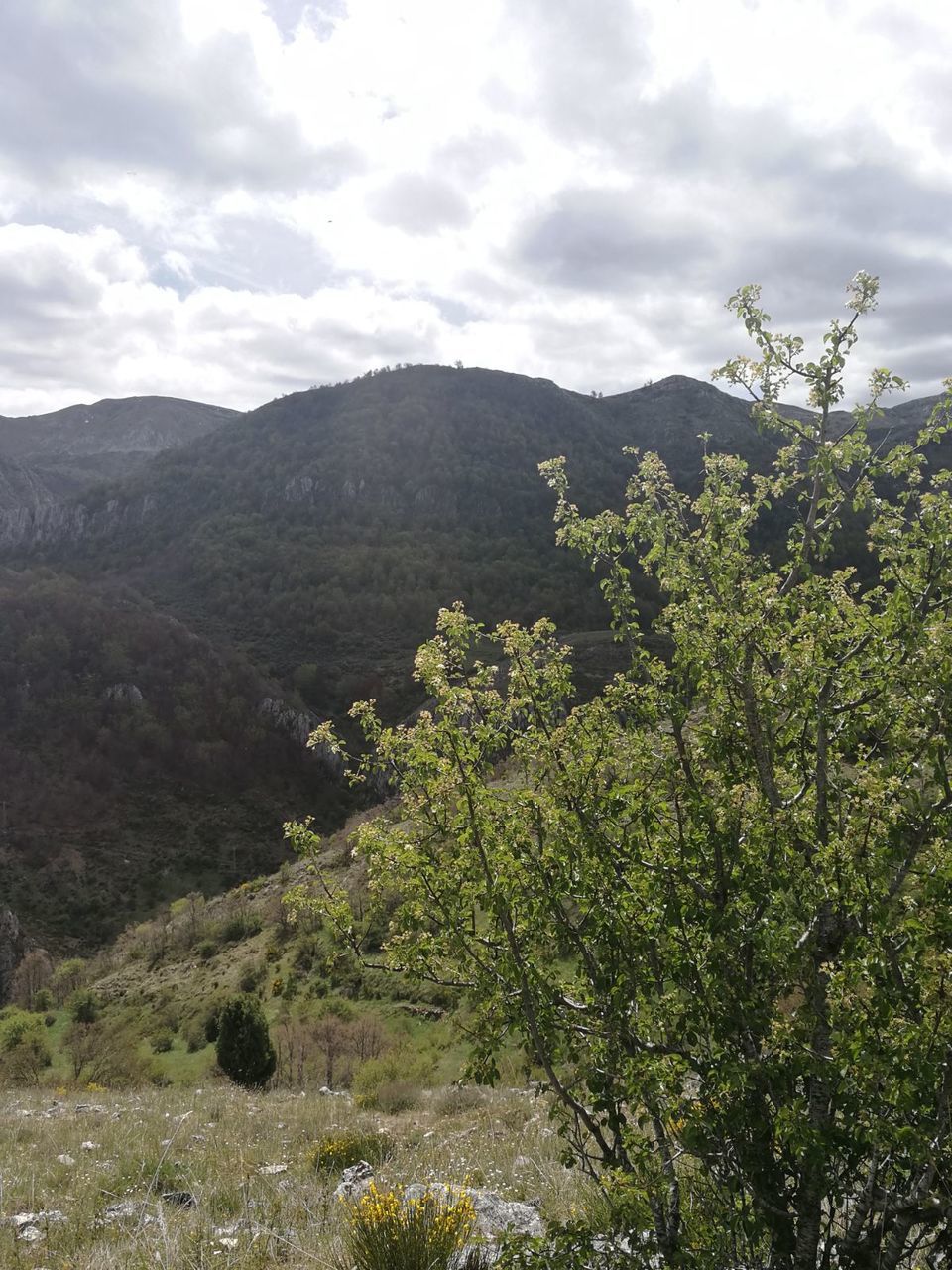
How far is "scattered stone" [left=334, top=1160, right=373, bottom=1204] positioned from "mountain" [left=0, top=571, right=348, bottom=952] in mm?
42671

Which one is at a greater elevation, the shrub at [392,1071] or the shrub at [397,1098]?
the shrub at [397,1098]

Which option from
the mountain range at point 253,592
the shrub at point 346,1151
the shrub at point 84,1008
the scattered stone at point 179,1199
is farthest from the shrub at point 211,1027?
the mountain range at point 253,592

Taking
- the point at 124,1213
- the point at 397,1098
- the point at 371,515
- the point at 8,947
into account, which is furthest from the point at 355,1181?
the point at 371,515

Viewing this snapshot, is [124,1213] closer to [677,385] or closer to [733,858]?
[733,858]

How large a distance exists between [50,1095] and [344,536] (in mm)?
115870

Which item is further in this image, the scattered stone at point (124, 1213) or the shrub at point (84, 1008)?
the shrub at point (84, 1008)

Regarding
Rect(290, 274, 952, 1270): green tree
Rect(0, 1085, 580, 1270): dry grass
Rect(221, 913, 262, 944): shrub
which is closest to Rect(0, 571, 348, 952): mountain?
Rect(221, 913, 262, 944): shrub

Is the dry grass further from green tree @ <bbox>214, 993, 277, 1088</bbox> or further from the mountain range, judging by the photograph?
the mountain range

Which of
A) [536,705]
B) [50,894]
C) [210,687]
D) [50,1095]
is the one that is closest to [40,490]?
[210,687]

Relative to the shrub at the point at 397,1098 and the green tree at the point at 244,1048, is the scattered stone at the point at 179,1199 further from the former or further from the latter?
the green tree at the point at 244,1048

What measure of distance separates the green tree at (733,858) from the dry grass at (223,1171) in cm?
233

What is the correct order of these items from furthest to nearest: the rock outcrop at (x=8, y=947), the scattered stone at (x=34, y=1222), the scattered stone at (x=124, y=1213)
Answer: the rock outcrop at (x=8, y=947) → the scattered stone at (x=124, y=1213) → the scattered stone at (x=34, y=1222)

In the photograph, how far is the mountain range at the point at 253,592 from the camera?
185 feet

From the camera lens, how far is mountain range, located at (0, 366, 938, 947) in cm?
5628
